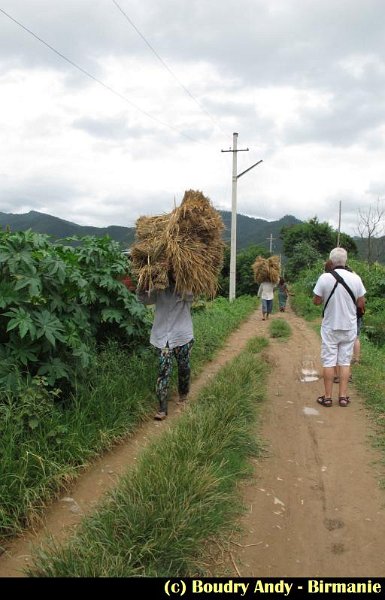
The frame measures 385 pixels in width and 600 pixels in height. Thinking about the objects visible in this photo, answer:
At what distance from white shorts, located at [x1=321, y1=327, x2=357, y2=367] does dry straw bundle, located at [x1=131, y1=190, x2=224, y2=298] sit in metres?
1.52

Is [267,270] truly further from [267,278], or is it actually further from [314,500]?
[314,500]

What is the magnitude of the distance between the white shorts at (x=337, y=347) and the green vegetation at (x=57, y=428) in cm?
215

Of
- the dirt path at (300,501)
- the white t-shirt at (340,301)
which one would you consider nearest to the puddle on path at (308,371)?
the dirt path at (300,501)

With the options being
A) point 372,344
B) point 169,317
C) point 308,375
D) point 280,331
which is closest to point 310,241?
point 372,344

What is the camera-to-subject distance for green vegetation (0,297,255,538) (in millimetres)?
3062

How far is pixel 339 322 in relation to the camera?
5301 millimetres

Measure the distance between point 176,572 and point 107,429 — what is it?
5.92 feet

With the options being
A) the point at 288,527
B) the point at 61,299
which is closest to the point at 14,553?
the point at 288,527

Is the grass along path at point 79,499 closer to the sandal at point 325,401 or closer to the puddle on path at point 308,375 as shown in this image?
the sandal at point 325,401

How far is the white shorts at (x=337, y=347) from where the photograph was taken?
536 centimetres

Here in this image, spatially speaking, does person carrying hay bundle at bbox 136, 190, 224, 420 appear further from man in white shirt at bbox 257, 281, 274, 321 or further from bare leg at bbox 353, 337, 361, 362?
man in white shirt at bbox 257, 281, 274, 321

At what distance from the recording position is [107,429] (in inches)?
161

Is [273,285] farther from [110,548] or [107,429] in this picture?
[110,548]

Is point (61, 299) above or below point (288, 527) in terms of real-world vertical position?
above
